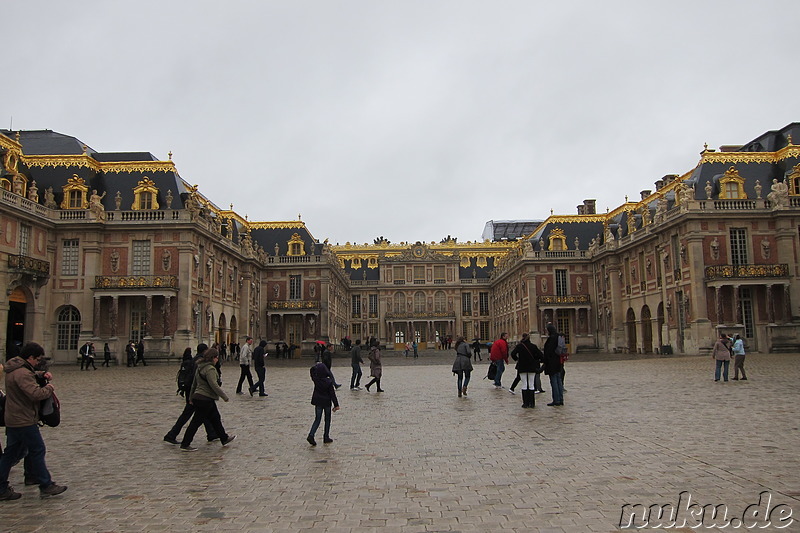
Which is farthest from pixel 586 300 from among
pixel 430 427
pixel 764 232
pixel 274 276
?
pixel 430 427

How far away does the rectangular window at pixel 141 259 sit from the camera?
36.5 metres

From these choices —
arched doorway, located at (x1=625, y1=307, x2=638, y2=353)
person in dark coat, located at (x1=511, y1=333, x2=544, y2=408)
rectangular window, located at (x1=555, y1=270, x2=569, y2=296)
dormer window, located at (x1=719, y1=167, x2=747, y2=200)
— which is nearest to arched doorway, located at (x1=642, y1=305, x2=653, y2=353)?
arched doorway, located at (x1=625, y1=307, x2=638, y2=353)

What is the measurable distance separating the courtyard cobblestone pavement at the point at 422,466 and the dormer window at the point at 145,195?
2485 centimetres

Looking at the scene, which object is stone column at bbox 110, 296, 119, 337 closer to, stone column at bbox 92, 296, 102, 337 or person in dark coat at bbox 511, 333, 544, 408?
stone column at bbox 92, 296, 102, 337

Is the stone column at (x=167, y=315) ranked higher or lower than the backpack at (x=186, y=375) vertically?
higher

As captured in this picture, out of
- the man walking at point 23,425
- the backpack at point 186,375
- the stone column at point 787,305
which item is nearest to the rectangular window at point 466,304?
the stone column at point 787,305

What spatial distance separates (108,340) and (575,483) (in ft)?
109

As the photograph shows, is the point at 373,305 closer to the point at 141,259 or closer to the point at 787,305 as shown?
the point at 141,259

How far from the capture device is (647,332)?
43.9m

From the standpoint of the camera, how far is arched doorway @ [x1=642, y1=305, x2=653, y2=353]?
4366 cm

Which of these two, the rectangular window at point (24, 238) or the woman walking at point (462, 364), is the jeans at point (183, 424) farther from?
the rectangular window at point (24, 238)

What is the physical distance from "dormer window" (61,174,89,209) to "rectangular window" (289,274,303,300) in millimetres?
21881

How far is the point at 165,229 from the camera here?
36531 millimetres

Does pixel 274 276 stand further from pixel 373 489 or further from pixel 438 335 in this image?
pixel 373 489
